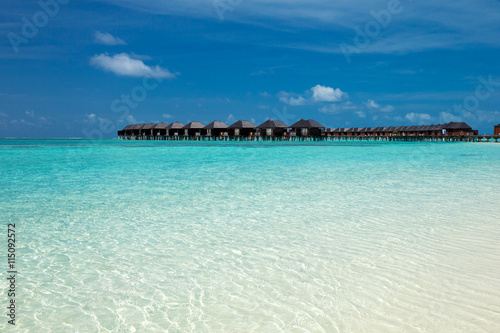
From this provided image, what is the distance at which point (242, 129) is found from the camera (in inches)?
2653

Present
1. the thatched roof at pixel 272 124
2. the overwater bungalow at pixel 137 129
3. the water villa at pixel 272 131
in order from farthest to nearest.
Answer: the overwater bungalow at pixel 137 129
the water villa at pixel 272 131
the thatched roof at pixel 272 124

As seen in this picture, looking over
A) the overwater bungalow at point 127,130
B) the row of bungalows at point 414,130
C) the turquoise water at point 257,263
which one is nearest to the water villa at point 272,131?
the row of bungalows at point 414,130

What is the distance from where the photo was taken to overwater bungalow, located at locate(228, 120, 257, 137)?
65562 millimetres

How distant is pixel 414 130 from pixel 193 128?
51.7 m

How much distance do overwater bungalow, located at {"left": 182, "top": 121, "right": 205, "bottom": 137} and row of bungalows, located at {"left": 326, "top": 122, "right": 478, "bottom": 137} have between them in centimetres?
4488

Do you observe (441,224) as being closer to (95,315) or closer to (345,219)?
(345,219)

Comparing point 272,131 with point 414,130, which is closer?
point 272,131

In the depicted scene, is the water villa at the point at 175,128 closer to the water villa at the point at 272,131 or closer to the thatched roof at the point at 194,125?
the water villa at the point at 272,131

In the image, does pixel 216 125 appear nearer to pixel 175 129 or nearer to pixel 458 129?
pixel 175 129

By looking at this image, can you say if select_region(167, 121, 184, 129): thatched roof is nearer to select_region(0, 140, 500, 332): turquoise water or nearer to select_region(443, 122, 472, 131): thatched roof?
select_region(443, 122, 472, 131): thatched roof

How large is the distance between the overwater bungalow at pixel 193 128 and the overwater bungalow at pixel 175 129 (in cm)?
106

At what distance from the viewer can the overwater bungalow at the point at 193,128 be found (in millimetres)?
71062

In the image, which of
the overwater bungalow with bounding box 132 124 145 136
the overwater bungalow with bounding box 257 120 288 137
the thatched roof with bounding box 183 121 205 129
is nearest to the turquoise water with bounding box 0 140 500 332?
the overwater bungalow with bounding box 257 120 288 137

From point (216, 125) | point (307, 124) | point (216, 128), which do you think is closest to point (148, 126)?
point (216, 125)
